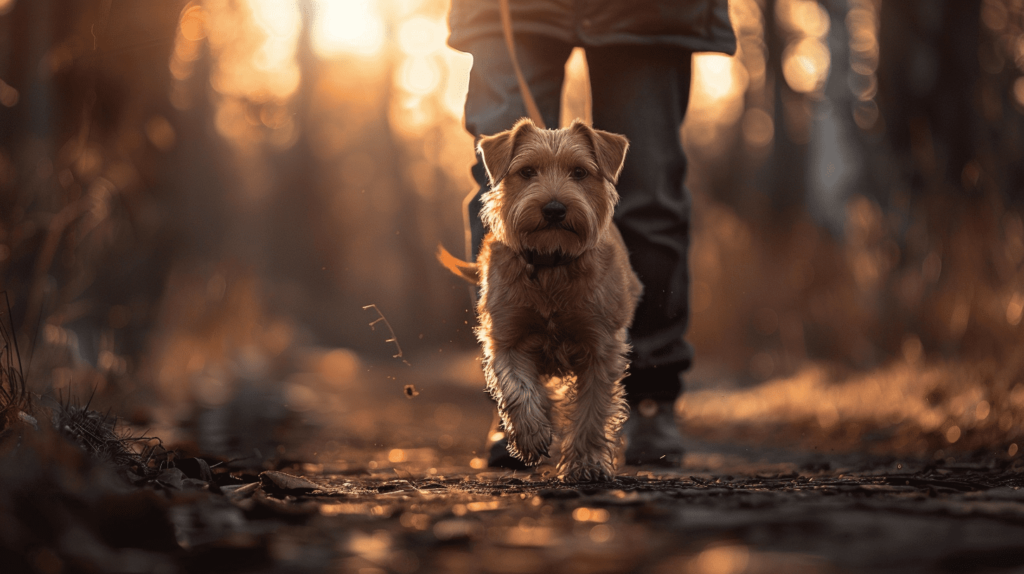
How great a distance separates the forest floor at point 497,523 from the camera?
161 cm

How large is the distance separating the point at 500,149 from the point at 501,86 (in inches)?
21.7

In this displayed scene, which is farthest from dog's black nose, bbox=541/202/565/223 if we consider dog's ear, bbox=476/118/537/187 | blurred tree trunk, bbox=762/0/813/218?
blurred tree trunk, bbox=762/0/813/218

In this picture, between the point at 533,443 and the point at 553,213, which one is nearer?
the point at 533,443

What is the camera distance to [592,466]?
10.9 feet

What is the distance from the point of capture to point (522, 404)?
11.1 feet

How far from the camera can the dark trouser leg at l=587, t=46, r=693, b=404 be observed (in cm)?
420

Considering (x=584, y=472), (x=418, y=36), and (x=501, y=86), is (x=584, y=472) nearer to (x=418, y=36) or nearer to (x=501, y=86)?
(x=501, y=86)

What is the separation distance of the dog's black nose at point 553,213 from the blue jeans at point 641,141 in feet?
2.55

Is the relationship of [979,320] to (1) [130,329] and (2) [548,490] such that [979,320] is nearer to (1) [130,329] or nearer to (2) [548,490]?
(2) [548,490]

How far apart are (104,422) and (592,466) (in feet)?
5.90

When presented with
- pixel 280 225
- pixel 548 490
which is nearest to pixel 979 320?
pixel 548 490

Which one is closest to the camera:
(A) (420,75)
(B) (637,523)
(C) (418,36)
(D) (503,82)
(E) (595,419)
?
(B) (637,523)

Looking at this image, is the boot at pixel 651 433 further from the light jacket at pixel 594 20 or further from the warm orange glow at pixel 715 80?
the warm orange glow at pixel 715 80

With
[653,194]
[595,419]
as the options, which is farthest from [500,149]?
[595,419]
